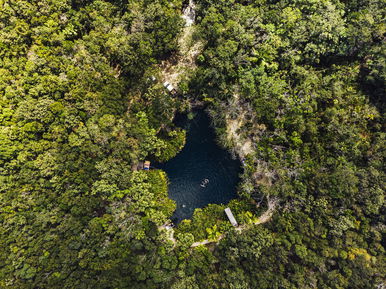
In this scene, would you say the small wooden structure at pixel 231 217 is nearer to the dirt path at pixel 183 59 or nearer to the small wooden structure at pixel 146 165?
the small wooden structure at pixel 146 165

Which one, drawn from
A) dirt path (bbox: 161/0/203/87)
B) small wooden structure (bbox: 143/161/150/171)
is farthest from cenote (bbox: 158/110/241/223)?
dirt path (bbox: 161/0/203/87)

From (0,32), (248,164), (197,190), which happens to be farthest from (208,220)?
(0,32)

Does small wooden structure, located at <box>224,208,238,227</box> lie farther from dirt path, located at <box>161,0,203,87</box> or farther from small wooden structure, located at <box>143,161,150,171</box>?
dirt path, located at <box>161,0,203,87</box>

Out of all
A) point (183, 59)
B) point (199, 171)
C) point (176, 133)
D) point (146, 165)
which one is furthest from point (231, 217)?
point (183, 59)

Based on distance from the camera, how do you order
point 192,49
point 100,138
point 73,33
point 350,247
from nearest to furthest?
1. point 350,247
2. point 100,138
3. point 73,33
4. point 192,49

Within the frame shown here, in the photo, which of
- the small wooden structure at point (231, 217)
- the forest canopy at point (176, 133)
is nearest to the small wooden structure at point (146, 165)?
the forest canopy at point (176, 133)

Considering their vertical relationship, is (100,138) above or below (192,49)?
below

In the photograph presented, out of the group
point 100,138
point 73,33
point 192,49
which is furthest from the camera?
point 192,49

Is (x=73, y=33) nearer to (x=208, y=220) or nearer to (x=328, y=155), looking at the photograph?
(x=208, y=220)

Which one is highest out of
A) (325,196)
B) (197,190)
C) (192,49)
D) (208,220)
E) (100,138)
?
(192,49)
